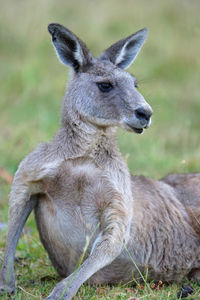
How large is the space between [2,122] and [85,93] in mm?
4838

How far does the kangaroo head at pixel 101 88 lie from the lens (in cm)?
426

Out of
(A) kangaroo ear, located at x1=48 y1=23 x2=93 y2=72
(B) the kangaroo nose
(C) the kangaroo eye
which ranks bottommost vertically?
(B) the kangaroo nose

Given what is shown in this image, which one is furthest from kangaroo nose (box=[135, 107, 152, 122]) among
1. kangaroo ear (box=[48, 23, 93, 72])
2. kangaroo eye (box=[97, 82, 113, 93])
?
kangaroo ear (box=[48, 23, 93, 72])

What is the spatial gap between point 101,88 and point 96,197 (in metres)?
0.87

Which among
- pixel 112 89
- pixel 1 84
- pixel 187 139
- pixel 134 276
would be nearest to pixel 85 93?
pixel 112 89

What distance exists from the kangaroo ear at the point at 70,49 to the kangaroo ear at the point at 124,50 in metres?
0.22

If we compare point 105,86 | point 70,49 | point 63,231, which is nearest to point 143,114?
point 105,86

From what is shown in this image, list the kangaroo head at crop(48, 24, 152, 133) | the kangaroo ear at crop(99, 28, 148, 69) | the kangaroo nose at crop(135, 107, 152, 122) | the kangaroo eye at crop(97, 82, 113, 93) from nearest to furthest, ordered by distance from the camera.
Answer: the kangaroo nose at crop(135, 107, 152, 122) → the kangaroo head at crop(48, 24, 152, 133) → the kangaroo eye at crop(97, 82, 113, 93) → the kangaroo ear at crop(99, 28, 148, 69)

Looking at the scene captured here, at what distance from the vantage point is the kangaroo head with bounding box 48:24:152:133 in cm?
426

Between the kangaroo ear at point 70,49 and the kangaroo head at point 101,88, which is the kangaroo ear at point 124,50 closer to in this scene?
the kangaroo head at point 101,88

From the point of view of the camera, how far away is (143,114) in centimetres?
417

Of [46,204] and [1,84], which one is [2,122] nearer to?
[1,84]

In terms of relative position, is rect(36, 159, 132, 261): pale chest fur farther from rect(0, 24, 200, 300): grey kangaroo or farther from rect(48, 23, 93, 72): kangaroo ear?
rect(48, 23, 93, 72): kangaroo ear

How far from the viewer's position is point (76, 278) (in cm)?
377
